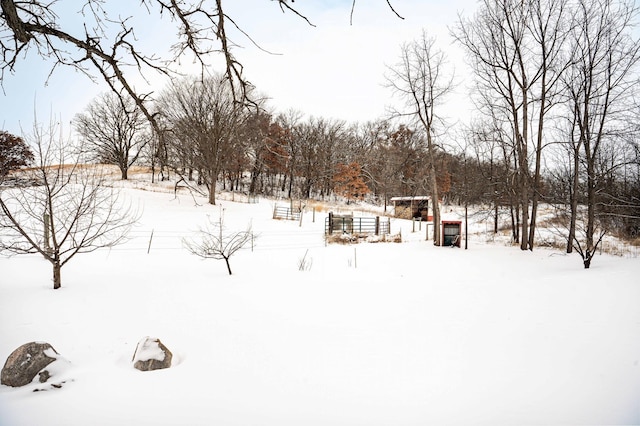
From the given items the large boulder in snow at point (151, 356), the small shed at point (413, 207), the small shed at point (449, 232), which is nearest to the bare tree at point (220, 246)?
the large boulder in snow at point (151, 356)

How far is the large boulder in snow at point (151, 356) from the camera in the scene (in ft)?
11.6

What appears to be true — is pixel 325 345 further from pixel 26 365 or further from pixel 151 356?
pixel 26 365

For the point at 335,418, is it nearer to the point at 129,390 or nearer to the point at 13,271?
the point at 129,390

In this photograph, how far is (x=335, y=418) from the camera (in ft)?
9.37

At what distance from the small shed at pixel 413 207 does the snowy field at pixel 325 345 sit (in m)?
24.0

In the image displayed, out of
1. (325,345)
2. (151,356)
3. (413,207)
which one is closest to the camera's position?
(151,356)

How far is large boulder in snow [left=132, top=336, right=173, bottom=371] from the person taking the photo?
11.6ft

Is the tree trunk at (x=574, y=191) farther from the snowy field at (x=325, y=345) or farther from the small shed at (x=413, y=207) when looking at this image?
the small shed at (x=413, y=207)

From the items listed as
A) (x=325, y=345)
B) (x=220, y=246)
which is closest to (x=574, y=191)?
(x=325, y=345)

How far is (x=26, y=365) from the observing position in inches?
127

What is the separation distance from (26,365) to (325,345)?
338 centimetres

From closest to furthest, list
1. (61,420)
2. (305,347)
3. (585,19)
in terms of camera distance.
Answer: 1. (61,420)
2. (305,347)
3. (585,19)

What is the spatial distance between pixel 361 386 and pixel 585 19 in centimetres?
1585

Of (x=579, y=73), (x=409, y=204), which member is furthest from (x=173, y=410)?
(x=409, y=204)
